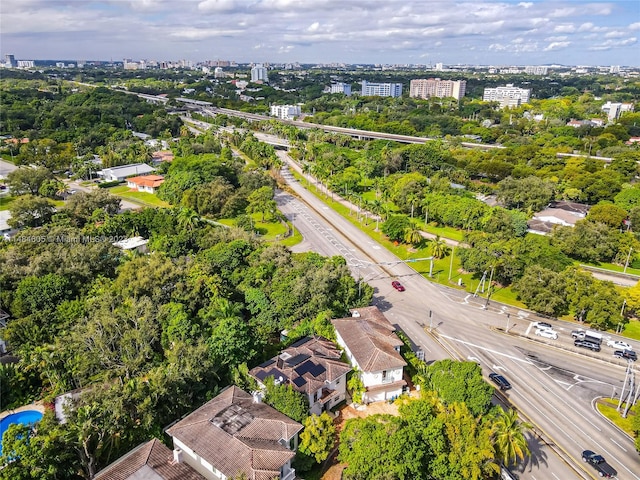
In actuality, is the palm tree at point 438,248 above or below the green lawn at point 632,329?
above

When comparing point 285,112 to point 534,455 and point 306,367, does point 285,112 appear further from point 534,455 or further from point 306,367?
point 534,455

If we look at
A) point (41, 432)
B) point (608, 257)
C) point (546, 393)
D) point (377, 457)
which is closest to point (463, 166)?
point (608, 257)

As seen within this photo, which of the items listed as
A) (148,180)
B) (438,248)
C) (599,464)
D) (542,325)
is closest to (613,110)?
(438,248)

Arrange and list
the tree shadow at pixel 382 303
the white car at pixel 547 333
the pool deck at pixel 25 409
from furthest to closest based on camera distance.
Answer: the tree shadow at pixel 382 303, the white car at pixel 547 333, the pool deck at pixel 25 409

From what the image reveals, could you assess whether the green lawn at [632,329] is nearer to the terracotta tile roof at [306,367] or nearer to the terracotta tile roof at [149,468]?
the terracotta tile roof at [306,367]

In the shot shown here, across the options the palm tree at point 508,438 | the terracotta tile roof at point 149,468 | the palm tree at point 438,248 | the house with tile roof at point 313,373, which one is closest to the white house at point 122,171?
the palm tree at point 438,248

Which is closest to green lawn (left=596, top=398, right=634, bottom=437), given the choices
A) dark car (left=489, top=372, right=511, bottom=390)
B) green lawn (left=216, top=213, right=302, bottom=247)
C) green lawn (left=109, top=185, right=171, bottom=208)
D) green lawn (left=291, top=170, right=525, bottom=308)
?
dark car (left=489, top=372, right=511, bottom=390)

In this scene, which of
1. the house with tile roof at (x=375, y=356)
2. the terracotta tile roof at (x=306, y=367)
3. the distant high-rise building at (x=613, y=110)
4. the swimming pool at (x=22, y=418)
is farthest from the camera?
the distant high-rise building at (x=613, y=110)
